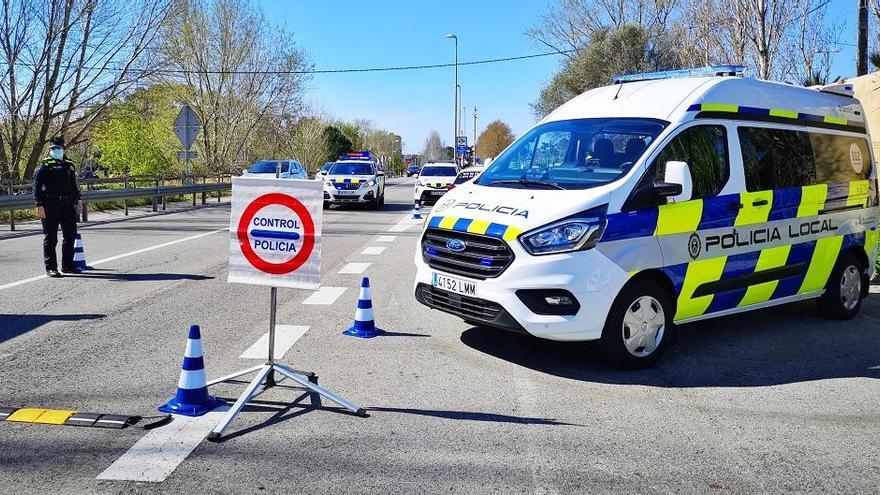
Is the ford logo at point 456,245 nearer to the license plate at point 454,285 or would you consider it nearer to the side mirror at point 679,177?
the license plate at point 454,285

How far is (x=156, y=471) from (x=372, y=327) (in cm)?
323

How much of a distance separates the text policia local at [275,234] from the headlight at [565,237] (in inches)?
66.8

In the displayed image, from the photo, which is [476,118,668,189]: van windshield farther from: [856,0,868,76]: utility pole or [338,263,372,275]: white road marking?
[856,0,868,76]: utility pole

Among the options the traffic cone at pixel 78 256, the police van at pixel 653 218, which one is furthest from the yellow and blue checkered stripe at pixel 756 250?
the traffic cone at pixel 78 256

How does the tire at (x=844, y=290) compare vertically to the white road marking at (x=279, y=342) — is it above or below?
above

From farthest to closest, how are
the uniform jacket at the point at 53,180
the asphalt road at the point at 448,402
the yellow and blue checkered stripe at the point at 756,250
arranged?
the uniform jacket at the point at 53,180
the yellow and blue checkered stripe at the point at 756,250
the asphalt road at the point at 448,402

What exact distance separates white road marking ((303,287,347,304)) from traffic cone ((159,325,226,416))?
3729 millimetres

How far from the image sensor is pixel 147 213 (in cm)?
2211

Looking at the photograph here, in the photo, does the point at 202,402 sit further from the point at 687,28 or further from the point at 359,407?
the point at 687,28

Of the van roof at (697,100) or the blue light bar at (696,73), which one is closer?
the van roof at (697,100)

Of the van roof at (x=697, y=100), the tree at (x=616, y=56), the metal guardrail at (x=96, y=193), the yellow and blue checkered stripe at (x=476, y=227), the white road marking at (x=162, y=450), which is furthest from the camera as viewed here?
the tree at (x=616, y=56)

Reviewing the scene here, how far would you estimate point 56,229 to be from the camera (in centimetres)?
1009

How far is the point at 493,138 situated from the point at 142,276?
106 m

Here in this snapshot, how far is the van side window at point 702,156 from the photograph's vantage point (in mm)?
5879
